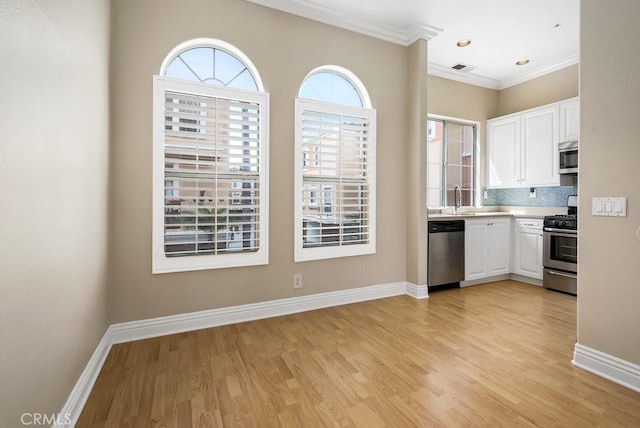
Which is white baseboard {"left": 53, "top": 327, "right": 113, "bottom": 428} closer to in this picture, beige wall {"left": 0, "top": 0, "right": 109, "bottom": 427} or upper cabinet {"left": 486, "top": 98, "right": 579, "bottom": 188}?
beige wall {"left": 0, "top": 0, "right": 109, "bottom": 427}

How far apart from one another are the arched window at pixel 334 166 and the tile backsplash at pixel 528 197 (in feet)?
9.06

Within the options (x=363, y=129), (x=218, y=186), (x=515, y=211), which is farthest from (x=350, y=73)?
(x=515, y=211)

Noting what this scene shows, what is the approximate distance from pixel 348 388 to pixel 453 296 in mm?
2341

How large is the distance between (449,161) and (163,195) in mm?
4166

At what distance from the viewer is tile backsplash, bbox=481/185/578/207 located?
4.40 m

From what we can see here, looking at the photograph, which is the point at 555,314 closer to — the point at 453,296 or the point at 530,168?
the point at 453,296

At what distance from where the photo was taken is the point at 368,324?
289 centimetres

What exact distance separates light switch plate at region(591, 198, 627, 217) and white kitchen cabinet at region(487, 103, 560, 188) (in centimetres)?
258

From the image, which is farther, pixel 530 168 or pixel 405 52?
pixel 530 168

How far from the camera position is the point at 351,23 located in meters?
3.41

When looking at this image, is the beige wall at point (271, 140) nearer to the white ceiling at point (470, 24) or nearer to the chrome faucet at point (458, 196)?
the white ceiling at point (470, 24)

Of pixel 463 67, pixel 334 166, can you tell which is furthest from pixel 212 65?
pixel 463 67

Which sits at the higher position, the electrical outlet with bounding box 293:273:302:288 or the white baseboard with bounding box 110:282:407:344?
the electrical outlet with bounding box 293:273:302:288

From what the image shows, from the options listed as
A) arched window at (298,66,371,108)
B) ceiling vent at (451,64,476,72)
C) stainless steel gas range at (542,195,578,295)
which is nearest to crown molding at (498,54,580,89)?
ceiling vent at (451,64,476,72)
